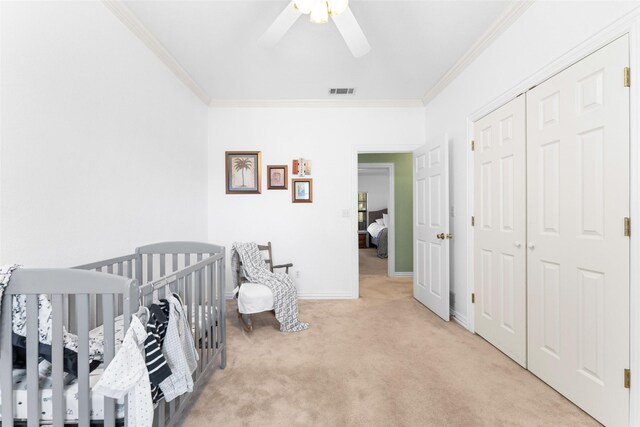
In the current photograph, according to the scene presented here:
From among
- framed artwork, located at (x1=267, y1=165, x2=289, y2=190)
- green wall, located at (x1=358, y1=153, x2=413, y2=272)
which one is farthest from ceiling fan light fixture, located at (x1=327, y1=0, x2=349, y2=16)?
green wall, located at (x1=358, y1=153, x2=413, y2=272)

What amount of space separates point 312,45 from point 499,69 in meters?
1.50

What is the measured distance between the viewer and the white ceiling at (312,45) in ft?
6.25

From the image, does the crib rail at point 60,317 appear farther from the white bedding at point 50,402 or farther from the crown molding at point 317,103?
the crown molding at point 317,103

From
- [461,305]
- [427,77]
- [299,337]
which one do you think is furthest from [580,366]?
[427,77]

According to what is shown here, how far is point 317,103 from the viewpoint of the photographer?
3.47 meters

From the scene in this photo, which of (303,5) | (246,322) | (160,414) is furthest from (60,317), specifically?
(303,5)

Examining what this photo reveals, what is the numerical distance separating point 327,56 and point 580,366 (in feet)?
9.24

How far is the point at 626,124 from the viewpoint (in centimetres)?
129

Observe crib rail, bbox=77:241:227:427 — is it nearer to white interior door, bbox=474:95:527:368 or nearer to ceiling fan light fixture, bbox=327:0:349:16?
ceiling fan light fixture, bbox=327:0:349:16

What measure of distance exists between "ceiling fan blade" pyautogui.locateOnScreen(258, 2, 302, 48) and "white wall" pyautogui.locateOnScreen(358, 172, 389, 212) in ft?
21.5

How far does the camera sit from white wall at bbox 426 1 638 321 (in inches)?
59.1

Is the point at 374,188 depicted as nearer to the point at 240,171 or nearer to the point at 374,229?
the point at 374,229

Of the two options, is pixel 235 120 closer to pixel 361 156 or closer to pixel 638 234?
pixel 361 156

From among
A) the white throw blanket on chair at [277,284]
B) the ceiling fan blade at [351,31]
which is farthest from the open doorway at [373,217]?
the ceiling fan blade at [351,31]
